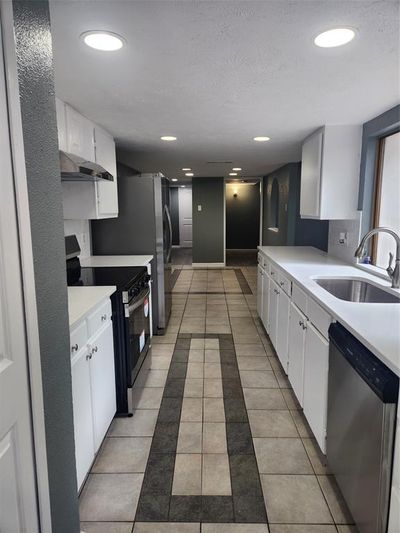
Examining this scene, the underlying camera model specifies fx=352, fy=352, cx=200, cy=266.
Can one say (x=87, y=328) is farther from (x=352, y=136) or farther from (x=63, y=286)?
(x=352, y=136)

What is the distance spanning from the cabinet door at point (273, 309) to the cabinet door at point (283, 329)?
11cm

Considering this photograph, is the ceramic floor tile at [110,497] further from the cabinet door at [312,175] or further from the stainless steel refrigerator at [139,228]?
the cabinet door at [312,175]

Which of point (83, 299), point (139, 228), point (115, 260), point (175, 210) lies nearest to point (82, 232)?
point (115, 260)

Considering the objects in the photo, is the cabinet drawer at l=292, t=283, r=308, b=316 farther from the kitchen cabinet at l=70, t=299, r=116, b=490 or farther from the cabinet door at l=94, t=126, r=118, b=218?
the cabinet door at l=94, t=126, r=118, b=218

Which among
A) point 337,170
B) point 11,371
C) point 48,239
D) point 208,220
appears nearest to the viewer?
point 11,371

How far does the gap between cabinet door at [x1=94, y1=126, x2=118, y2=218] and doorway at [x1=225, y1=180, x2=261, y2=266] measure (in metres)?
7.49

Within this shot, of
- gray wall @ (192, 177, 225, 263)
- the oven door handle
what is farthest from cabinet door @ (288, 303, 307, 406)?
gray wall @ (192, 177, 225, 263)

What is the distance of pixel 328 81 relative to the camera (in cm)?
199

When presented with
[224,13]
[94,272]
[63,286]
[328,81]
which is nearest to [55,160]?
[63,286]

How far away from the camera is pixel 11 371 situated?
3.12 ft

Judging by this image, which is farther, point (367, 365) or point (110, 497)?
point (110, 497)

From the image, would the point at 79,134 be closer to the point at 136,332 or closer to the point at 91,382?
the point at 136,332

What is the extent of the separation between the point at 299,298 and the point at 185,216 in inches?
375

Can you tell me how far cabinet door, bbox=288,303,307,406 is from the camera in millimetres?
2365
